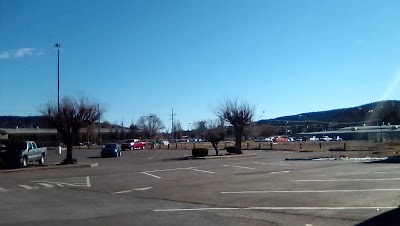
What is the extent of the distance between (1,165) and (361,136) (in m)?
88.9

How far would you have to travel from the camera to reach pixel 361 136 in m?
105

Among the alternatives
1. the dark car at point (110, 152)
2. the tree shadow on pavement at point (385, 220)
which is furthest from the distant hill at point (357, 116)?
the tree shadow on pavement at point (385, 220)

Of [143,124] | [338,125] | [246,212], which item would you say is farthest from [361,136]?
[246,212]

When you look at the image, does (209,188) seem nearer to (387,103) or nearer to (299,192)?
(299,192)

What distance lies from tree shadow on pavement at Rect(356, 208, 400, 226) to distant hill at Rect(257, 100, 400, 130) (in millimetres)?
95059

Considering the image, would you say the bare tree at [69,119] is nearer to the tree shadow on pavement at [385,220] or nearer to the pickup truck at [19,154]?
the pickup truck at [19,154]

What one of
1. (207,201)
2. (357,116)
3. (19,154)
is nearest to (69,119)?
(19,154)

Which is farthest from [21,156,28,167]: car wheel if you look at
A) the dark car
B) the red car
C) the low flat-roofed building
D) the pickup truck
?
the low flat-roofed building

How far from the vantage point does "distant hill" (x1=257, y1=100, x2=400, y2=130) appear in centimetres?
10631

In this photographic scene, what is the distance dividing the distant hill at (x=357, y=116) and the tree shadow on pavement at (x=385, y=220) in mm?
95059

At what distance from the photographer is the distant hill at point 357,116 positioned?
349 feet

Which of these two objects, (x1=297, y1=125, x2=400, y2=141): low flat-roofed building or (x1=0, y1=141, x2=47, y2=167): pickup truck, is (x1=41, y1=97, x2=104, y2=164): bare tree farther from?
A: (x1=297, y1=125, x2=400, y2=141): low flat-roofed building

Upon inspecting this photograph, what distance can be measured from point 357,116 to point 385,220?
444 feet

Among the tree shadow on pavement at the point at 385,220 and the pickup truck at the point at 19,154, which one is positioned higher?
the pickup truck at the point at 19,154
